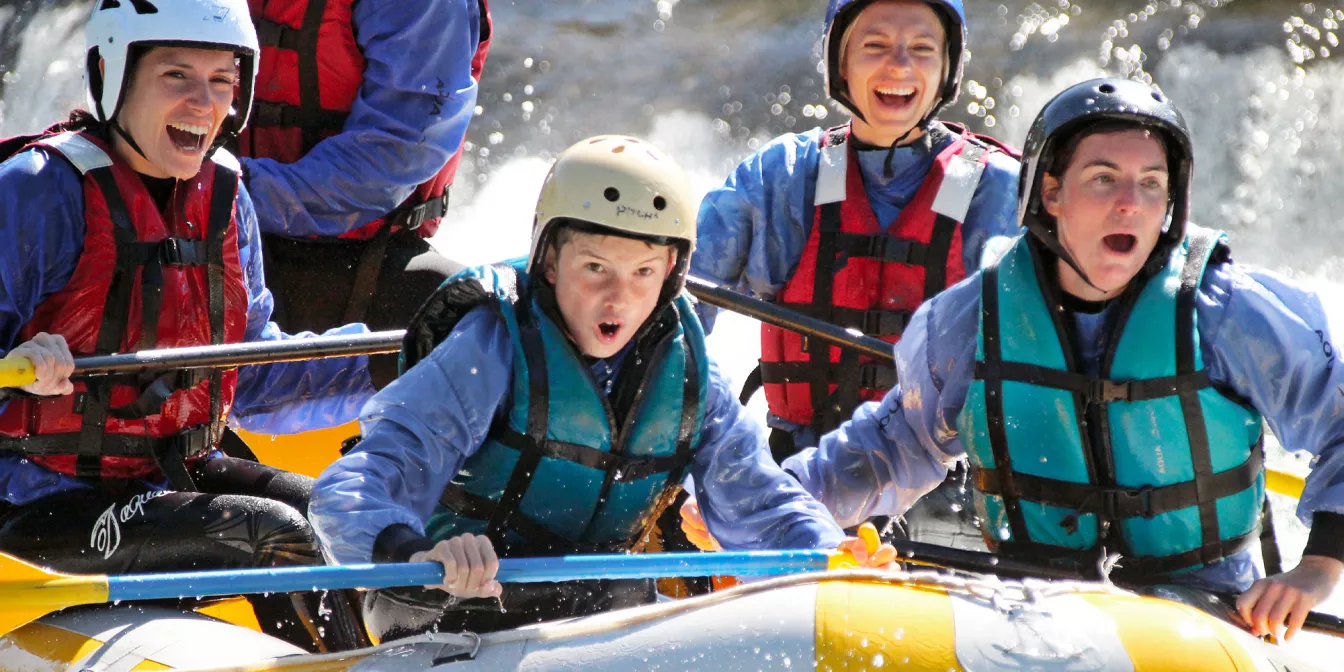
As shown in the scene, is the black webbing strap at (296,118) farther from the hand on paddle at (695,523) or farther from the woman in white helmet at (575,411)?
the hand on paddle at (695,523)

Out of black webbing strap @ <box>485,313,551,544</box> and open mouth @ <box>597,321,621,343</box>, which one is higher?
open mouth @ <box>597,321,621,343</box>

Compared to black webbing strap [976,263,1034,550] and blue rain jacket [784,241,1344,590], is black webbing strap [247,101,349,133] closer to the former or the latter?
blue rain jacket [784,241,1344,590]

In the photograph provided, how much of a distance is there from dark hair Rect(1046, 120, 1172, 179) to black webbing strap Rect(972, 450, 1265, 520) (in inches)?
24.3

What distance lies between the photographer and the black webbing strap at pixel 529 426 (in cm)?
309

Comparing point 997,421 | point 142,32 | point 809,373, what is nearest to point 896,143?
point 809,373

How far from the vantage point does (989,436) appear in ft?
10.8

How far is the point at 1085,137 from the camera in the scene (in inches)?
127

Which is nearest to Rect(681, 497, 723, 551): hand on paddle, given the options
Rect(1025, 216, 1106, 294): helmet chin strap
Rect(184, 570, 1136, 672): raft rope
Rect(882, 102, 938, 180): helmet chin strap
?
Rect(184, 570, 1136, 672): raft rope

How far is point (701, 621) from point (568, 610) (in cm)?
59

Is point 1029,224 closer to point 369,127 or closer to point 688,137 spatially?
point 369,127

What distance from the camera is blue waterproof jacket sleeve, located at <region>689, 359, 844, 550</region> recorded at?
3.17 metres

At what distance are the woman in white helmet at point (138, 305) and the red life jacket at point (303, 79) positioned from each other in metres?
0.83

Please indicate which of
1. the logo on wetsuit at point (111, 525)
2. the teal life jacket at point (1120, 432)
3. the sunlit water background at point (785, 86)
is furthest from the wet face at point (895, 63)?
the sunlit water background at point (785, 86)

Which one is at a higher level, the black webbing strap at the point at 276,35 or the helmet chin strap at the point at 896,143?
the black webbing strap at the point at 276,35
